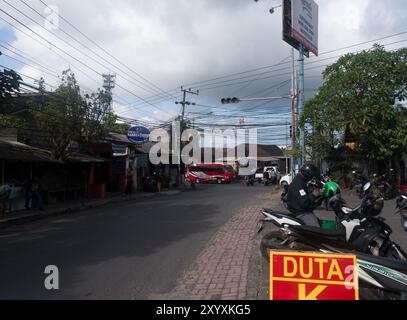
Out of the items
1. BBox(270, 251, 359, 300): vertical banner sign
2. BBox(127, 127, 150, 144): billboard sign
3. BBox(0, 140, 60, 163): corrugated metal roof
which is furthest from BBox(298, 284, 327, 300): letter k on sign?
BBox(127, 127, 150, 144): billboard sign

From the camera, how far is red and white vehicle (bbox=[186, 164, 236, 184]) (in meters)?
47.9

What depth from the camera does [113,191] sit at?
1088 inches

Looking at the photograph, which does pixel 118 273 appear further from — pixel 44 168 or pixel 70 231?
pixel 44 168

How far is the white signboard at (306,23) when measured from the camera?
25469mm

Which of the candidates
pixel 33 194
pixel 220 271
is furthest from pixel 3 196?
pixel 220 271

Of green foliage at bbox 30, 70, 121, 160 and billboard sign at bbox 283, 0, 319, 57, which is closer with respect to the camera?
green foliage at bbox 30, 70, 121, 160

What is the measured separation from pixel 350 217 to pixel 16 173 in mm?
15389

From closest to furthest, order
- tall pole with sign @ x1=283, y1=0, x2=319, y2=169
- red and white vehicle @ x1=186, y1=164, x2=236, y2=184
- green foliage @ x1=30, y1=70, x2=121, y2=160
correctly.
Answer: green foliage @ x1=30, y1=70, x2=121, y2=160
tall pole with sign @ x1=283, y1=0, x2=319, y2=169
red and white vehicle @ x1=186, y1=164, x2=236, y2=184

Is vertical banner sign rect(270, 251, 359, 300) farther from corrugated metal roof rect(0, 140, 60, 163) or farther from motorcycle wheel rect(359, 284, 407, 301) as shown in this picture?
corrugated metal roof rect(0, 140, 60, 163)

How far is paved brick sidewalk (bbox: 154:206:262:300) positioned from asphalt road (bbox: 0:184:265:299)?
260 millimetres

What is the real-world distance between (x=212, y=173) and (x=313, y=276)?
147ft

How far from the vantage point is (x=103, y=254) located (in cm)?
780

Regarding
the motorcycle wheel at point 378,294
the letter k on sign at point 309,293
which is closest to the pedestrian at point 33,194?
the motorcycle wheel at point 378,294
